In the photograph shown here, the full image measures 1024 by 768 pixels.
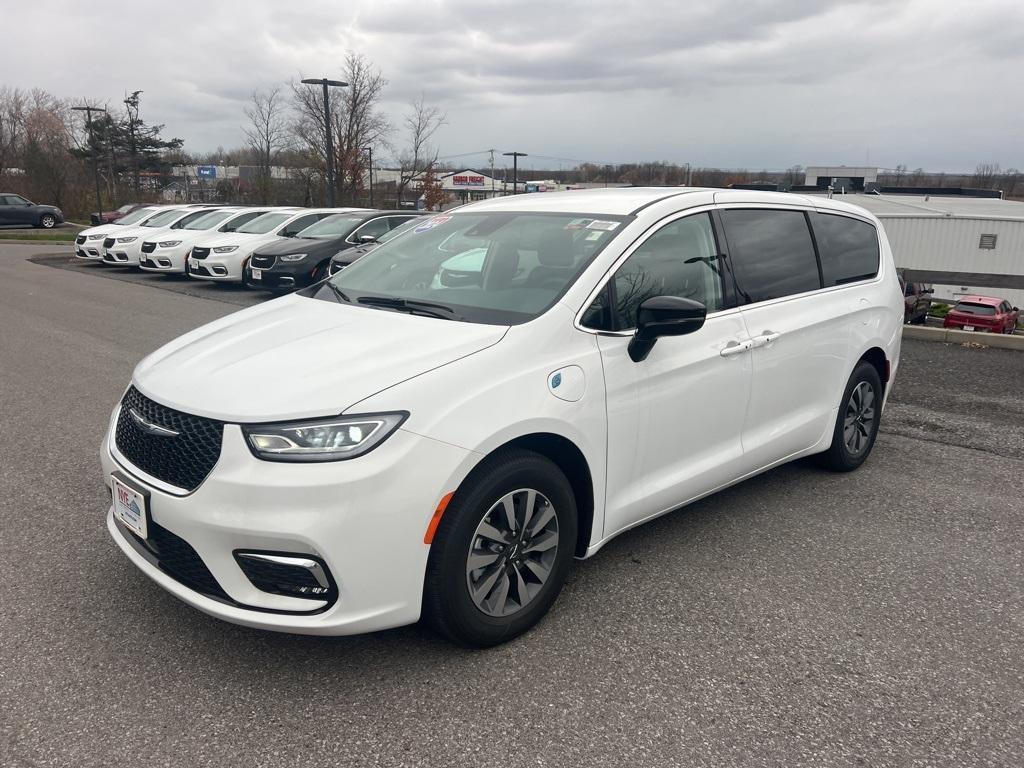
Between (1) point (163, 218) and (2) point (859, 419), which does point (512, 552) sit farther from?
(1) point (163, 218)

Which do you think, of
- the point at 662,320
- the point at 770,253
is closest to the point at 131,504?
the point at 662,320

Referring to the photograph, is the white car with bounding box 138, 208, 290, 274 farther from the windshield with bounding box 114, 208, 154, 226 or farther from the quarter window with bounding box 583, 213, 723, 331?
the quarter window with bounding box 583, 213, 723, 331

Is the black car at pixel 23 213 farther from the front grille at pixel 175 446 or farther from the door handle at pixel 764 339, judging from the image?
the door handle at pixel 764 339

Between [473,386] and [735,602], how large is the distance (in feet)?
5.22

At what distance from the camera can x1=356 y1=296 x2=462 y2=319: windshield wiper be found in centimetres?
344

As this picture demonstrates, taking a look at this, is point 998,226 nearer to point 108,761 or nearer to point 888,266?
point 888,266

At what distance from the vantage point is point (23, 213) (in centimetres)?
3541

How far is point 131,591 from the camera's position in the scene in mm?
3490

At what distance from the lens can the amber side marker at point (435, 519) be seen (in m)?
2.74

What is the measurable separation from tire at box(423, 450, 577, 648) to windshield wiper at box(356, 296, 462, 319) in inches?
30.0

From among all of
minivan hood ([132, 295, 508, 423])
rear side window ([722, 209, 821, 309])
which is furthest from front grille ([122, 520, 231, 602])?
rear side window ([722, 209, 821, 309])

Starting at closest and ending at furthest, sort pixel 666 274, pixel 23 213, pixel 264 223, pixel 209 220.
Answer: pixel 666 274
pixel 264 223
pixel 209 220
pixel 23 213

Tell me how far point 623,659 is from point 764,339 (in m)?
1.83

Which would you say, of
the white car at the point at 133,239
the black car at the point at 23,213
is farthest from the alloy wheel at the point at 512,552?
the black car at the point at 23,213
